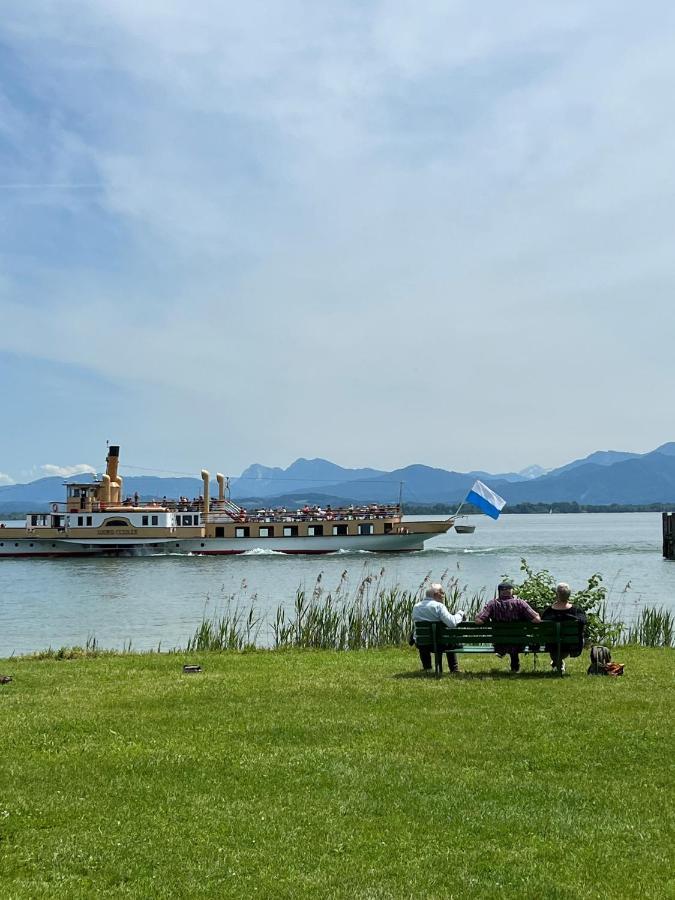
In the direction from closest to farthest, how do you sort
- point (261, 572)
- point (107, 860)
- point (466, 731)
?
point (107, 860), point (466, 731), point (261, 572)

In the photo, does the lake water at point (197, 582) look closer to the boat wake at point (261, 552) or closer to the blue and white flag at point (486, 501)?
the boat wake at point (261, 552)

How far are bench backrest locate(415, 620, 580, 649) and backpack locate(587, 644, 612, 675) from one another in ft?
0.92

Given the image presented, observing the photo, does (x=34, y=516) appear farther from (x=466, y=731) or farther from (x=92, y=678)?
(x=466, y=731)

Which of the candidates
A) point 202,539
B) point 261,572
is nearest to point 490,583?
point 261,572

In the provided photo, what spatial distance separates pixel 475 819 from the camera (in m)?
5.61

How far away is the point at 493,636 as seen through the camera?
10.9 m

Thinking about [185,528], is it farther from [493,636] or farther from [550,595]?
[493,636]

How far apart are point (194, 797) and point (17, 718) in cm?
319

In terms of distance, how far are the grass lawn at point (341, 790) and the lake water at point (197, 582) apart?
1078 cm

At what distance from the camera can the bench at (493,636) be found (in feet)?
35.5

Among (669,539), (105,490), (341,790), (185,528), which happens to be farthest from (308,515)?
(341,790)

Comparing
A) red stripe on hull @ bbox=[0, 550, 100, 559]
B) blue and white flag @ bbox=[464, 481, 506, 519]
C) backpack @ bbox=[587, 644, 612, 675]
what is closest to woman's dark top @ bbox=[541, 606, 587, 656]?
backpack @ bbox=[587, 644, 612, 675]

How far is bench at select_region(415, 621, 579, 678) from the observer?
35.5ft

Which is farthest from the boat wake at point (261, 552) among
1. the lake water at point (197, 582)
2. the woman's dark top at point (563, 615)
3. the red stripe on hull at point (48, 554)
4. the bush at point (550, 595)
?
the woman's dark top at point (563, 615)
